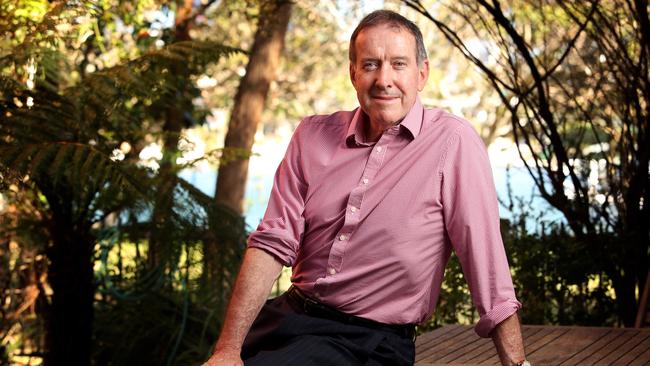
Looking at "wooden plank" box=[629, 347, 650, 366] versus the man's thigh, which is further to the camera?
"wooden plank" box=[629, 347, 650, 366]

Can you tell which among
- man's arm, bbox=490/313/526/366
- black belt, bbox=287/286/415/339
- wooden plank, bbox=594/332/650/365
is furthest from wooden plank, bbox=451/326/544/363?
man's arm, bbox=490/313/526/366

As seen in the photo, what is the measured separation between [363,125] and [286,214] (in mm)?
319

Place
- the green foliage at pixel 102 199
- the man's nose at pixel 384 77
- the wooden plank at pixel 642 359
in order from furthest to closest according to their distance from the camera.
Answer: the green foliage at pixel 102 199 < the wooden plank at pixel 642 359 < the man's nose at pixel 384 77

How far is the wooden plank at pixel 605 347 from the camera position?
3.56 metres

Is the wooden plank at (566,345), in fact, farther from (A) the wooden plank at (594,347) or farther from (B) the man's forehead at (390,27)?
(B) the man's forehead at (390,27)

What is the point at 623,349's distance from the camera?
3719 millimetres

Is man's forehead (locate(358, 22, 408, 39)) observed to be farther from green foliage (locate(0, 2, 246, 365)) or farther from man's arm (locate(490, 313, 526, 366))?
green foliage (locate(0, 2, 246, 365))

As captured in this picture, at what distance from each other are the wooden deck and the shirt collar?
3.32 ft

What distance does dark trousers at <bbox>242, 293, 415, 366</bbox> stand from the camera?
8.39 ft

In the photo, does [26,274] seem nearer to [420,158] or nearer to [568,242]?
[568,242]

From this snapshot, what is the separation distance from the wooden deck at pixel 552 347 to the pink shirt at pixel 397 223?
0.90 meters

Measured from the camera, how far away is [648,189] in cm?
534

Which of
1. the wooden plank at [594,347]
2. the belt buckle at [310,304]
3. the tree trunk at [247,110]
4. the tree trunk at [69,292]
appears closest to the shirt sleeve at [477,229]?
the belt buckle at [310,304]

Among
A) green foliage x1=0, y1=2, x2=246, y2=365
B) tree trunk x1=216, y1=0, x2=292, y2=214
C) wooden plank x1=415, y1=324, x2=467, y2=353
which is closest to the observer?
wooden plank x1=415, y1=324, x2=467, y2=353
